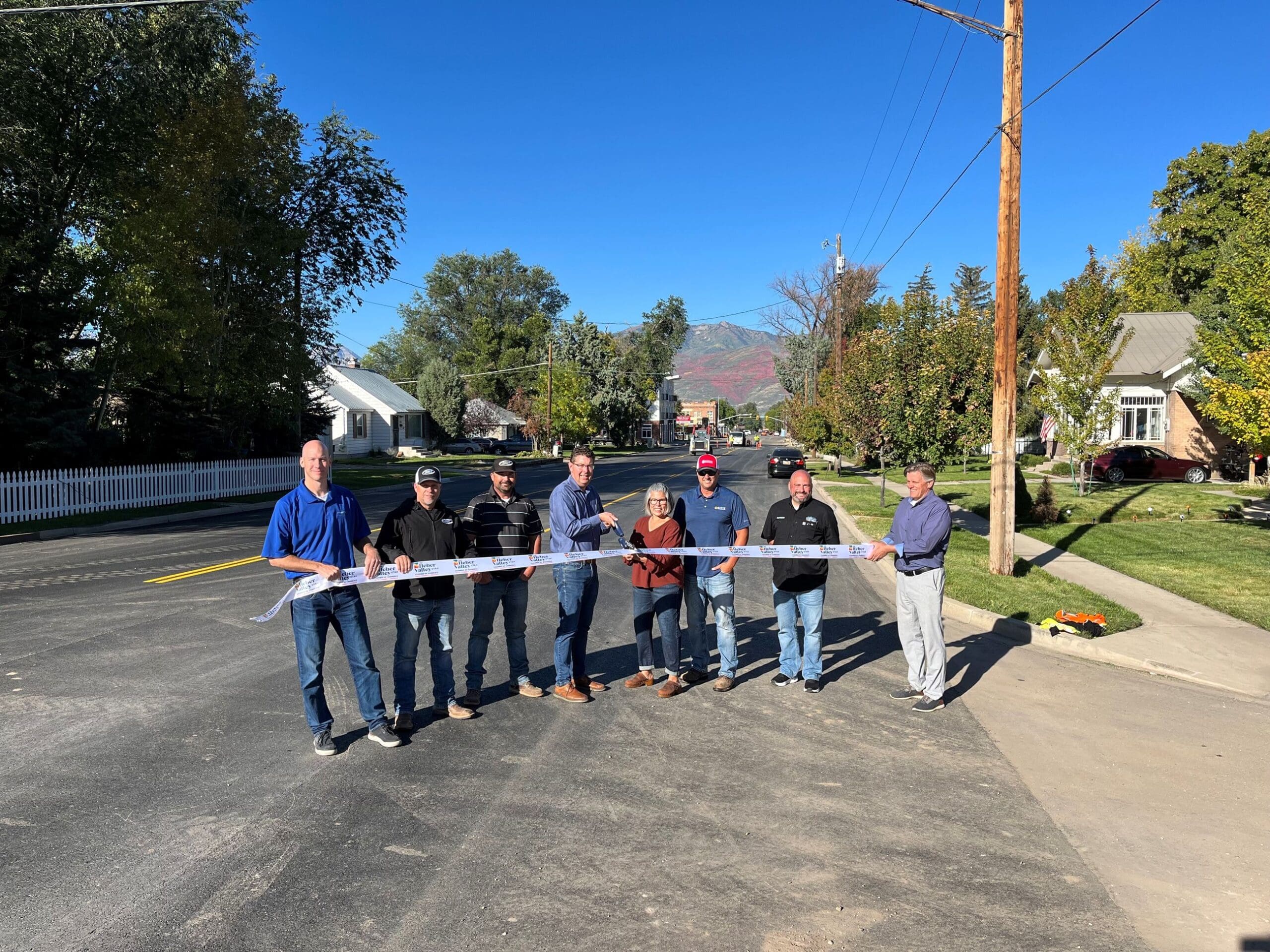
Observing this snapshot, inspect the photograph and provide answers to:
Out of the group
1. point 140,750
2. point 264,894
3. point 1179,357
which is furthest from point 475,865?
point 1179,357

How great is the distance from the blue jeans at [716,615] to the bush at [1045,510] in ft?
47.0

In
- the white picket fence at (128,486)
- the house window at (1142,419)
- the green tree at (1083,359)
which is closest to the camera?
the white picket fence at (128,486)

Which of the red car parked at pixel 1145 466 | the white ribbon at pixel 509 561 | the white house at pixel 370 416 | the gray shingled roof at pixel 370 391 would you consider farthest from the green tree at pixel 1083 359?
the gray shingled roof at pixel 370 391

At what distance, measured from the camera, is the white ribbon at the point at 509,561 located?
5625 mm

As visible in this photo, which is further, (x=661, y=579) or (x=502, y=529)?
(x=661, y=579)

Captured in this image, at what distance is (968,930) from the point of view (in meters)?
3.67

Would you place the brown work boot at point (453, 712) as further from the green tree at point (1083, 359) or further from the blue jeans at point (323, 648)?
the green tree at point (1083, 359)

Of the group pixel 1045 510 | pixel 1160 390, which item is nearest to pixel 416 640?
pixel 1045 510

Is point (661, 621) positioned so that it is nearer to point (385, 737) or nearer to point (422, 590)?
point (422, 590)

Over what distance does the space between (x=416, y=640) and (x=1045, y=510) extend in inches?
664

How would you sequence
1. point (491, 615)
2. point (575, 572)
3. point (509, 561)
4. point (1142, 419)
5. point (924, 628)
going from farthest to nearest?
point (1142, 419), point (924, 628), point (575, 572), point (491, 615), point (509, 561)

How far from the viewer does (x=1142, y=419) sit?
34.7 meters

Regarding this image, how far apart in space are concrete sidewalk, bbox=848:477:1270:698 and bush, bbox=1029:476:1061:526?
22.7ft

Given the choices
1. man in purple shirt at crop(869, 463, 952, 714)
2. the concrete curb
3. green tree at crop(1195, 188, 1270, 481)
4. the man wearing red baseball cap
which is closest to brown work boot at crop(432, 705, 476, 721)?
the man wearing red baseball cap
